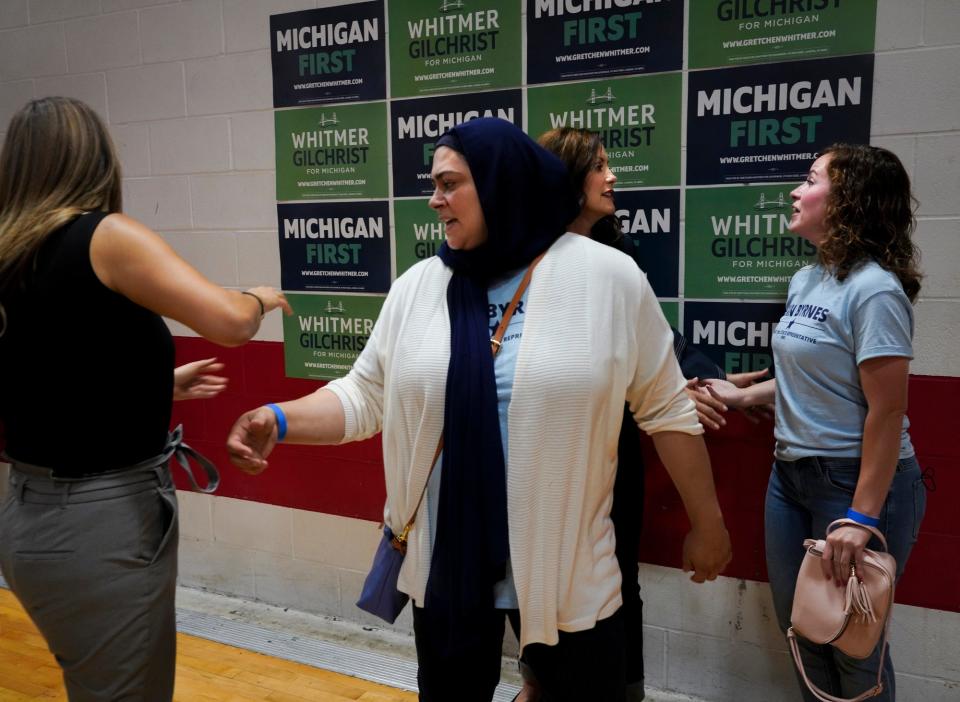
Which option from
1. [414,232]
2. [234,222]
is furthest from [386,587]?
[234,222]

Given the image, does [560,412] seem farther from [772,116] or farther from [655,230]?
[772,116]

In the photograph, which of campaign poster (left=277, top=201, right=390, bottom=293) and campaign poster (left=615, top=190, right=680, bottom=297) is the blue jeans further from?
campaign poster (left=277, top=201, right=390, bottom=293)

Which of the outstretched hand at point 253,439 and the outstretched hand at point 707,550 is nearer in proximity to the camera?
the outstretched hand at point 253,439

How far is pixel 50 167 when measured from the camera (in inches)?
57.2

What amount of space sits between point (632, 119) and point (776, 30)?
0.45 metres

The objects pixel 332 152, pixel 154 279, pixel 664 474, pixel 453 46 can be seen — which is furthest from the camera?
pixel 332 152

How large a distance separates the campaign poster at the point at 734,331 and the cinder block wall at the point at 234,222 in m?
0.69

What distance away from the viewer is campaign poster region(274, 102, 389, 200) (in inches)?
112

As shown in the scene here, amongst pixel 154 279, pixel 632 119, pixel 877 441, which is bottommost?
pixel 877 441

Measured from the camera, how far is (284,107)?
117 inches

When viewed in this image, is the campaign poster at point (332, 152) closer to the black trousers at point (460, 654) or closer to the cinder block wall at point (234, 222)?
the cinder block wall at point (234, 222)

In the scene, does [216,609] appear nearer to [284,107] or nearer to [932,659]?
[284,107]

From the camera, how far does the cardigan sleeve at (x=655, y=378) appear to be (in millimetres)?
1494

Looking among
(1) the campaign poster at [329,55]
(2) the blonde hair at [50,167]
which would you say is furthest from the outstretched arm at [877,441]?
(1) the campaign poster at [329,55]
